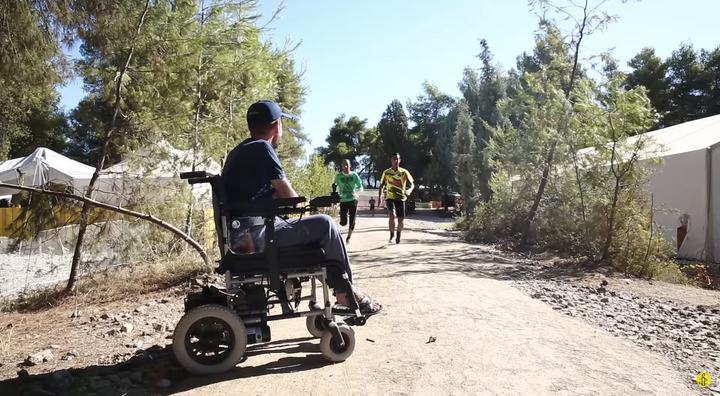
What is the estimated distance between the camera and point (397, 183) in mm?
12320

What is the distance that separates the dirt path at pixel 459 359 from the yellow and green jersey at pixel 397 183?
5.76m

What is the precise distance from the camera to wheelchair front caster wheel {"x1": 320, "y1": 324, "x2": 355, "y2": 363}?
13.3 feet

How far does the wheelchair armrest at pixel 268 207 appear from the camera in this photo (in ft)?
12.2

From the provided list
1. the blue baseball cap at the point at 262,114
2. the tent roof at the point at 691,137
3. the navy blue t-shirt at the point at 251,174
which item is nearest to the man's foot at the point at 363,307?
the navy blue t-shirt at the point at 251,174

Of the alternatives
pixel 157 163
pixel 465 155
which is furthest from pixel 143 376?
pixel 465 155

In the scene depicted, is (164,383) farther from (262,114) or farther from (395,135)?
(395,135)

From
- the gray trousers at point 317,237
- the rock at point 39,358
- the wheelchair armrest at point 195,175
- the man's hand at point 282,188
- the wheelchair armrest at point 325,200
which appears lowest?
the rock at point 39,358

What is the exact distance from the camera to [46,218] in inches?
274

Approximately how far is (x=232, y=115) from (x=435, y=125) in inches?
1823

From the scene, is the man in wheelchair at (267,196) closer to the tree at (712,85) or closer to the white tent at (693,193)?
the white tent at (693,193)

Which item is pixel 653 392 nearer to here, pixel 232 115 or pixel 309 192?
pixel 232 115

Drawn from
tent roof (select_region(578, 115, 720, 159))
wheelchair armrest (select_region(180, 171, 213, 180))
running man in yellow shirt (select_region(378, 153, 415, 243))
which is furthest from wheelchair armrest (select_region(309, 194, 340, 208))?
running man in yellow shirt (select_region(378, 153, 415, 243))
